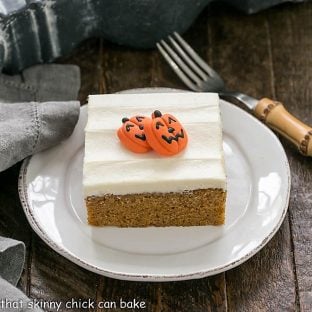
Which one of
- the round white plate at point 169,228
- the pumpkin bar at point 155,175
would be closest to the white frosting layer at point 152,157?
the pumpkin bar at point 155,175

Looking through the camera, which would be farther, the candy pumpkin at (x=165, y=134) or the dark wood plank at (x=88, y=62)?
the dark wood plank at (x=88, y=62)

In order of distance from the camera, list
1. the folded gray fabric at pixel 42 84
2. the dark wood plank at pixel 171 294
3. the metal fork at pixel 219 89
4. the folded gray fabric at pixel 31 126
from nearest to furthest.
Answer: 1. the dark wood plank at pixel 171 294
2. the folded gray fabric at pixel 31 126
3. the metal fork at pixel 219 89
4. the folded gray fabric at pixel 42 84

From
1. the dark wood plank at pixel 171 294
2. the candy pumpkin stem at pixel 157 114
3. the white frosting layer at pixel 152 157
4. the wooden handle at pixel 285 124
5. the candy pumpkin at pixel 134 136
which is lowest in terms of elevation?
the dark wood plank at pixel 171 294

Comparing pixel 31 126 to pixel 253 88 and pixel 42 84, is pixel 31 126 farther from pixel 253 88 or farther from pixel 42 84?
pixel 253 88

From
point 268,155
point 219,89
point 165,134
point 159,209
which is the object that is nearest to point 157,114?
point 165,134

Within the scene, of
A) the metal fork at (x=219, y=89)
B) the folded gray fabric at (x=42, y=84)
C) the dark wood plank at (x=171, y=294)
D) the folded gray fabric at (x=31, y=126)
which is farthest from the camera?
the folded gray fabric at (x=42, y=84)

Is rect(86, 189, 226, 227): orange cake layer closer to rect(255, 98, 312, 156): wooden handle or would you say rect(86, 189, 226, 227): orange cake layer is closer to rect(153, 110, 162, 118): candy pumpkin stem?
rect(153, 110, 162, 118): candy pumpkin stem

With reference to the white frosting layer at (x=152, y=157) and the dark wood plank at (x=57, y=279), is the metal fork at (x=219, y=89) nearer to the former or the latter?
the white frosting layer at (x=152, y=157)
